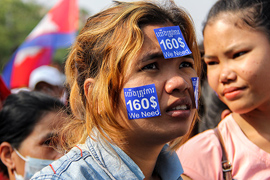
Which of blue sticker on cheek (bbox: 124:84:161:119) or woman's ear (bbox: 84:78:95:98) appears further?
woman's ear (bbox: 84:78:95:98)

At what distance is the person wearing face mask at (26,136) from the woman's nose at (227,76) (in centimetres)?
130

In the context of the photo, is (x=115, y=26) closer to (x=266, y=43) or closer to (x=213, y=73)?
(x=213, y=73)

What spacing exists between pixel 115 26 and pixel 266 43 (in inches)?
38.6

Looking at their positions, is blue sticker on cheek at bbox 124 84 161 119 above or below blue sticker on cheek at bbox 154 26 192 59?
below

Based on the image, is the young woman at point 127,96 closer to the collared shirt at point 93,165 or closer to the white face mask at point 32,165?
the collared shirt at point 93,165

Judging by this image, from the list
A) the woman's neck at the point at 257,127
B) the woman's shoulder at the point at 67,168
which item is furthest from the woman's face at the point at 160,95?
the woman's neck at the point at 257,127

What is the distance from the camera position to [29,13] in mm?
44562

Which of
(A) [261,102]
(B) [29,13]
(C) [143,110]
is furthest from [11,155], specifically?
(B) [29,13]

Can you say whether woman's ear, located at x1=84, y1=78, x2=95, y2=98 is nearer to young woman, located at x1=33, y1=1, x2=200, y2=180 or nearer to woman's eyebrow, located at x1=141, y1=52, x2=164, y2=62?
young woman, located at x1=33, y1=1, x2=200, y2=180

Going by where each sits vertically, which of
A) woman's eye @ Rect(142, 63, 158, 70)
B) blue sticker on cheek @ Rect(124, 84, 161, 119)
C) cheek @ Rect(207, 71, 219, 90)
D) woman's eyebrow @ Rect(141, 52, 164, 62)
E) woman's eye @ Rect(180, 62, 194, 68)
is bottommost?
cheek @ Rect(207, 71, 219, 90)

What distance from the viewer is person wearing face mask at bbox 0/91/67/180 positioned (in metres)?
2.84

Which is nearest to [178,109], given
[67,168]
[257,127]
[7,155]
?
[67,168]

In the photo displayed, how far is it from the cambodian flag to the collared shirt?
4.64 meters

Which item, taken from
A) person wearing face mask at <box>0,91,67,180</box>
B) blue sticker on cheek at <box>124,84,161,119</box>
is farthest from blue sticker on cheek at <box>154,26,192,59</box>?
person wearing face mask at <box>0,91,67,180</box>
